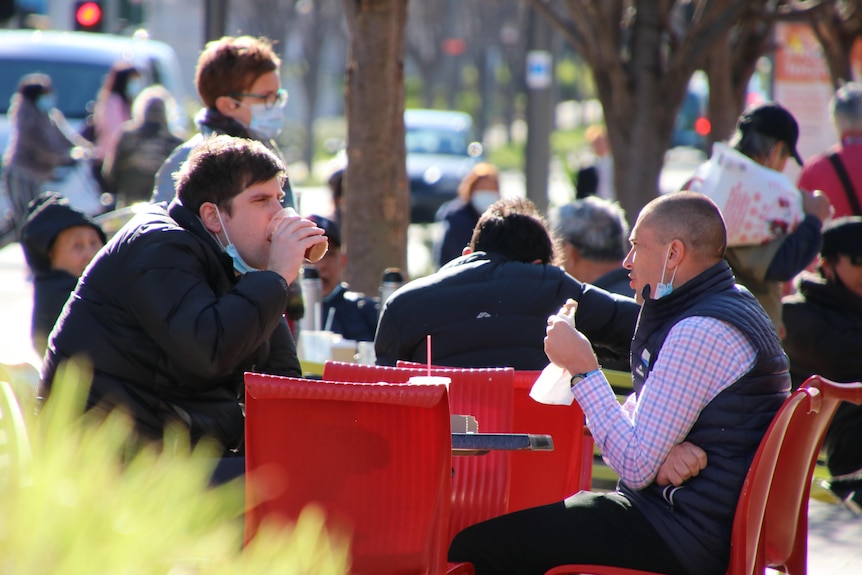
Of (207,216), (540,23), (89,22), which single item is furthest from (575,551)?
(89,22)

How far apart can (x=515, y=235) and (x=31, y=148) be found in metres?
8.94

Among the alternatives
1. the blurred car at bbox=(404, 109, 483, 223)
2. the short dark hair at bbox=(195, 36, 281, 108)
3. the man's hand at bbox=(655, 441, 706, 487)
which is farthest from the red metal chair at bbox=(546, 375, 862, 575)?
the blurred car at bbox=(404, 109, 483, 223)

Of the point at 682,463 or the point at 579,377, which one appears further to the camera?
the point at 579,377

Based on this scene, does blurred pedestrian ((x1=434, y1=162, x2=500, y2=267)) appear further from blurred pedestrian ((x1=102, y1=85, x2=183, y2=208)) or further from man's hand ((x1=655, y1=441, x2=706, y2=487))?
man's hand ((x1=655, y1=441, x2=706, y2=487))

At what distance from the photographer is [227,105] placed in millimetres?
5359

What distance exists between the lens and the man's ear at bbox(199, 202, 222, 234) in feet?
12.1

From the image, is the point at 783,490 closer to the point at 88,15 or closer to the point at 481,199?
the point at 481,199

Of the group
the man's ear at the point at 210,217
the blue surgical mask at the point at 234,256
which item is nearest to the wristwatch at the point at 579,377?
the blue surgical mask at the point at 234,256

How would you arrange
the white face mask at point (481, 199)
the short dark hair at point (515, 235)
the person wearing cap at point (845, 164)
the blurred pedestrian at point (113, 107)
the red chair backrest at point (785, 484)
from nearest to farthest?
the red chair backrest at point (785, 484) → the short dark hair at point (515, 235) → the person wearing cap at point (845, 164) → the white face mask at point (481, 199) → the blurred pedestrian at point (113, 107)

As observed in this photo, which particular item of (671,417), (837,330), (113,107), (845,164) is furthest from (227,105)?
(113,107)

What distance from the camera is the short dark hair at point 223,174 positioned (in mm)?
3691

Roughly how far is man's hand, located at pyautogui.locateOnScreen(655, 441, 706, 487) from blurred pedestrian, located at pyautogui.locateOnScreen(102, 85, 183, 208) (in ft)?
28.7

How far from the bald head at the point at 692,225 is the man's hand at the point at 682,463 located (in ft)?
1.70

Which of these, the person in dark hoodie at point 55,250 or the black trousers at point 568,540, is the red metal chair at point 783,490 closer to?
the black trousers at point 568,540
